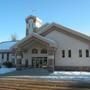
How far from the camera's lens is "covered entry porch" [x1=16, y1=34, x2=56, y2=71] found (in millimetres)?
31150

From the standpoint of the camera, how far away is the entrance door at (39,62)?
1340 inches

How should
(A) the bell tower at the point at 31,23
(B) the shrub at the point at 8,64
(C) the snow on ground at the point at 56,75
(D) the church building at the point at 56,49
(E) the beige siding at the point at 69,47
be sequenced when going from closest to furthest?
1. (C) the snow on ground at the point at 56,75
2. (D) the church building at the point at 56,49
3. (E) the beige siding at the point at 69,47
4. (B) the shrub at the point at 8,64
5. (A) the bell tower at the point at 31,23

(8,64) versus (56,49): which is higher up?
(56,49)

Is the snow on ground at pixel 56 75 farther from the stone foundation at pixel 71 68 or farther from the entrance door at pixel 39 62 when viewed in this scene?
the entrance door at pixel 39 62

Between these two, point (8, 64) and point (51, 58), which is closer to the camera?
point (51, 58)

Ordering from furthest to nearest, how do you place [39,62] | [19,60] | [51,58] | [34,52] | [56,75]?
[34,52] → [39,62] → [19,60] → [51,58] → [56,75]

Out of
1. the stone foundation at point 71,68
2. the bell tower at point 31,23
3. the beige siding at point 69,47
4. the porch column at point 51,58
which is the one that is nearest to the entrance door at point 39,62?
the beige siding at point 69,47

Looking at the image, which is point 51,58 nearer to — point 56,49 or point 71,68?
point 56,49

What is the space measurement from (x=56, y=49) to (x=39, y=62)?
4.19 meters

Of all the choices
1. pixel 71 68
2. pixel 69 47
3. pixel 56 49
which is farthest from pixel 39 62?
pixel 69 47

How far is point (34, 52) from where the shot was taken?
34.8 m

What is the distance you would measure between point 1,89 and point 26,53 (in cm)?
2518

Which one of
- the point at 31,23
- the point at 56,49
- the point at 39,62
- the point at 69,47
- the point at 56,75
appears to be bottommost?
the point at 56,75

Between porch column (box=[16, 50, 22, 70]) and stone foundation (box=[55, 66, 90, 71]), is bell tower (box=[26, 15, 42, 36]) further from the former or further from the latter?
stone foundation (box=[55, 66, 90, 71])
